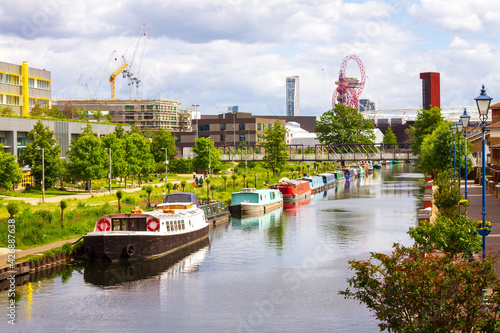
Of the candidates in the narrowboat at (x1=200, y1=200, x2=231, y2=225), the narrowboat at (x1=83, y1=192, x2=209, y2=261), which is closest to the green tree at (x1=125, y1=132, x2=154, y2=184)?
the narrowboat at (x1=200, y1=200, x2=231, y2=225)

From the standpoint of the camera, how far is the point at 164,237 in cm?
4850

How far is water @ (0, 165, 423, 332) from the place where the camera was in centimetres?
3038

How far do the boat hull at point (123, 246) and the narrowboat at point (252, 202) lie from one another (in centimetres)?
2752

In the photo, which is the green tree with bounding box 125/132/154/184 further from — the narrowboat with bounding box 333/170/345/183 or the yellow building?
the narrowboat with bounding box 333/170/345/183

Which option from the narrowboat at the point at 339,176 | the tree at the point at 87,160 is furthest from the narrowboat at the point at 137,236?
the narrowboat at the point at 339,176

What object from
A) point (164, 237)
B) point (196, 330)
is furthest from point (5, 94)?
point (196, 330)

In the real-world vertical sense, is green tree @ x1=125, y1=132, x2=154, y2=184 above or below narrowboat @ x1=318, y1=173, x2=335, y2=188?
above

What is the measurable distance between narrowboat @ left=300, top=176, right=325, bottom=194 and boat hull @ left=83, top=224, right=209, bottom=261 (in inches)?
2688

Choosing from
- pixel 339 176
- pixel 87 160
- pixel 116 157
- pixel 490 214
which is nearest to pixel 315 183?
pixel 339 176

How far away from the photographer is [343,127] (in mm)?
183750

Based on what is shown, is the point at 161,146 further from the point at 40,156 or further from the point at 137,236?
the point at 137,236

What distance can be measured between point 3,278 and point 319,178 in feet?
308

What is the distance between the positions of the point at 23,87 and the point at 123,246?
120m

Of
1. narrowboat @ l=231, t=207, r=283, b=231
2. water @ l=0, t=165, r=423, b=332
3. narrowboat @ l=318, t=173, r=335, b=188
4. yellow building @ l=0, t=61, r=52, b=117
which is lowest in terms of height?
water @ l=0, t=165, r=423, b=332
